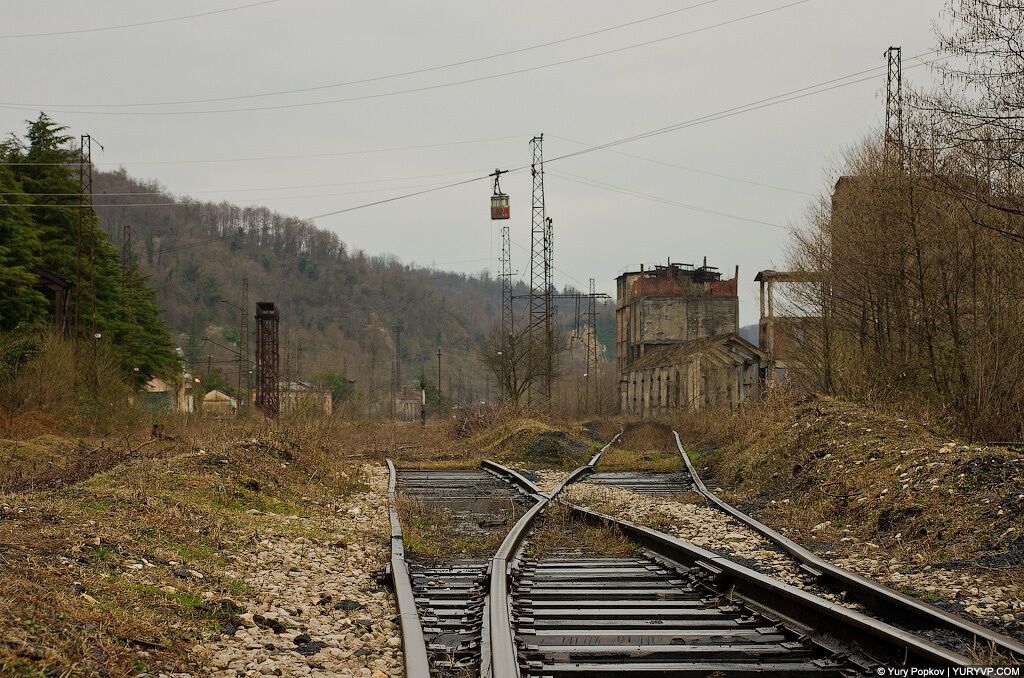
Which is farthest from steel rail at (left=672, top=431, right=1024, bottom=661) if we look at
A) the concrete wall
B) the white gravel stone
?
the concrete wall

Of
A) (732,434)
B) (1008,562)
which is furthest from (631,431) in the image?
(1008,562)

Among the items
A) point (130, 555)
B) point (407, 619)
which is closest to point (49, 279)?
point (130, 555)

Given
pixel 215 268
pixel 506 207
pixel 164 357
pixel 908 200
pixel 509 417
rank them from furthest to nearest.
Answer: pixel 215 268, pixel 164 357, pixel 506 207, pixel 509 417, pixel 908 200

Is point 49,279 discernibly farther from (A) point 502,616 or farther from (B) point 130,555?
(A) point 502,616

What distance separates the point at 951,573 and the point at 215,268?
416 ft

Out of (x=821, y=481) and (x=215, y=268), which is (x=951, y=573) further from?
(x=215, y=268)

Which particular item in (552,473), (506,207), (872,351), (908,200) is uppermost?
(506,207)

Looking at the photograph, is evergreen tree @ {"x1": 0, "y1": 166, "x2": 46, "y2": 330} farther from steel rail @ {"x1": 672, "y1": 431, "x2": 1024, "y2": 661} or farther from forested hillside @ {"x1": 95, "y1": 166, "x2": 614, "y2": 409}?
forested hillside @ {"x1": 95, "y1": 166, "x2": 614, "y2": 409}

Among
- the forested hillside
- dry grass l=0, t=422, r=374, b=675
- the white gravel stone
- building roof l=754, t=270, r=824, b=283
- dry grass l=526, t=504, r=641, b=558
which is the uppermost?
the forested hillside

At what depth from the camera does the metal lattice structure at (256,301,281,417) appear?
38438mm

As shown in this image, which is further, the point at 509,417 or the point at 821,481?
the point at 509,417

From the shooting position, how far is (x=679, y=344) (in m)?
50.9

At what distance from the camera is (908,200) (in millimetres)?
16781

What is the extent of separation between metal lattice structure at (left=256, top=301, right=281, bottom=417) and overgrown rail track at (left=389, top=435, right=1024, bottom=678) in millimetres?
31050
